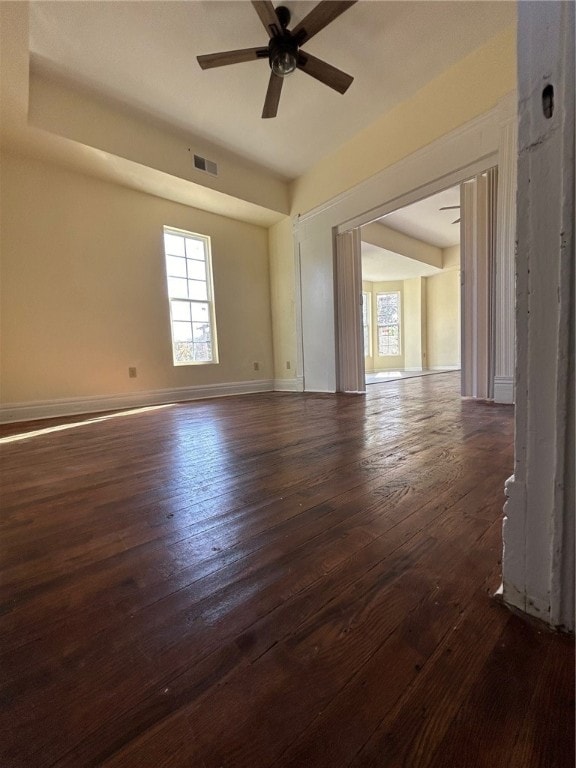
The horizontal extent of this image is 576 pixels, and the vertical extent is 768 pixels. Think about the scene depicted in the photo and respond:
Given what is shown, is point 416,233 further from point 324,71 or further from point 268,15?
point 268,15

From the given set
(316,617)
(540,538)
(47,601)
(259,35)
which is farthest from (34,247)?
(540,538)

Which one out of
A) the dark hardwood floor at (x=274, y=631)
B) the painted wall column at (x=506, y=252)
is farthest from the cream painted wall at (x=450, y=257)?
the dark hardwood floor at (x=274, y=631)

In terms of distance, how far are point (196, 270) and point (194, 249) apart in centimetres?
29

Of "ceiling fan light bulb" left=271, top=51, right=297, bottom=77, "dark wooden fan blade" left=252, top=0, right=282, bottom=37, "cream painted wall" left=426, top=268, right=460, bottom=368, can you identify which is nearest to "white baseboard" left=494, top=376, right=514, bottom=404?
"ceiling fan light bulb" left=271, top=51, right=297, bottom=77

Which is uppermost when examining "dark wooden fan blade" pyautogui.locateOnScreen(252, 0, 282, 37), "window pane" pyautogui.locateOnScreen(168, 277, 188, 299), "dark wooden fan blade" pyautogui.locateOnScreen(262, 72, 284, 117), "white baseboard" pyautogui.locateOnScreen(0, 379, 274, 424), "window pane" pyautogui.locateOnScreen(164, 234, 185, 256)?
A: "dark wooden fan blade" pyautogui.locateOnScreen(252, 0, 282, 37)

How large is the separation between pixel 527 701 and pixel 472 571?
11.1 inches

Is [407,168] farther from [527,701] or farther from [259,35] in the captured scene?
[527,701]

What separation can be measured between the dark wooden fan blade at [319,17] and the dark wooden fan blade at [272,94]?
297 millimetres

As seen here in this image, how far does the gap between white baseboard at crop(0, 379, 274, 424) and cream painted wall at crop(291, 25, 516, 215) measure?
292cm

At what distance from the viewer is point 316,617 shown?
1.99ft

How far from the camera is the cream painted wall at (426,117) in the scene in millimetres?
2787

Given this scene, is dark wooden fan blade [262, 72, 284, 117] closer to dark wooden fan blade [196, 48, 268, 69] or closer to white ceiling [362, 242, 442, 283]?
dark wooden fan blade [196, 48, 268, 69]

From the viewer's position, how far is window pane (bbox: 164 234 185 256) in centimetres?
438

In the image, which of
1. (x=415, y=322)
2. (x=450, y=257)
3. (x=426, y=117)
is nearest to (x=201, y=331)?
(x=426, y=117)
